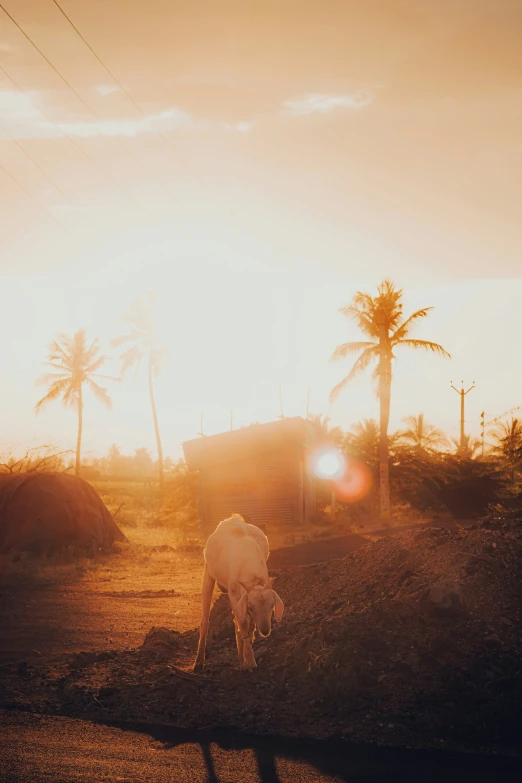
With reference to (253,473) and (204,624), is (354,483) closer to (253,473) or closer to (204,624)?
(253,473)

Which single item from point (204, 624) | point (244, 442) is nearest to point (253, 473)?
point (244, 442)

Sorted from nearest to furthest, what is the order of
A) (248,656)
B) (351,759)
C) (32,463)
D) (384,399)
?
(351,759) < (248,656) < (32,463) < (384,399)

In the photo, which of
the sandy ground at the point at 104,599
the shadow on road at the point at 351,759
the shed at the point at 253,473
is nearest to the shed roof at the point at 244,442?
the shed at the point at 253,473

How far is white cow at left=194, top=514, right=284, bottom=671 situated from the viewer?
25.3 ft

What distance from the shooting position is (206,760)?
6414 millimetres

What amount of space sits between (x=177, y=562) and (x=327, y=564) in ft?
32.7

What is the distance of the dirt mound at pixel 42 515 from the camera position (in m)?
21.4

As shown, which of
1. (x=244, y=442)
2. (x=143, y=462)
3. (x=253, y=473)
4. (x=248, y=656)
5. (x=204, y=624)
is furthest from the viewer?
(x=143, y=462)

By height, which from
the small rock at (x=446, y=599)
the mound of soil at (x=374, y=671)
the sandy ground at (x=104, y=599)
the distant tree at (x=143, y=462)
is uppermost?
the distant tree at (x=143, y=462)

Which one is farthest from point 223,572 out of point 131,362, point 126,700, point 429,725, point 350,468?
point 131,362

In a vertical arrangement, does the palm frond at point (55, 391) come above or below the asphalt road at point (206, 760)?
above

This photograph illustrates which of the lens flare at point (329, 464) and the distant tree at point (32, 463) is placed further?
the lens flare at point (329, 464)

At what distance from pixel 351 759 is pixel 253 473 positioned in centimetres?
2633

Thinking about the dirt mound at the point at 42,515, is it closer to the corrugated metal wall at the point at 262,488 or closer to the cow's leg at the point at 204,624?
the corrugated metal wall at the point at 262,488
